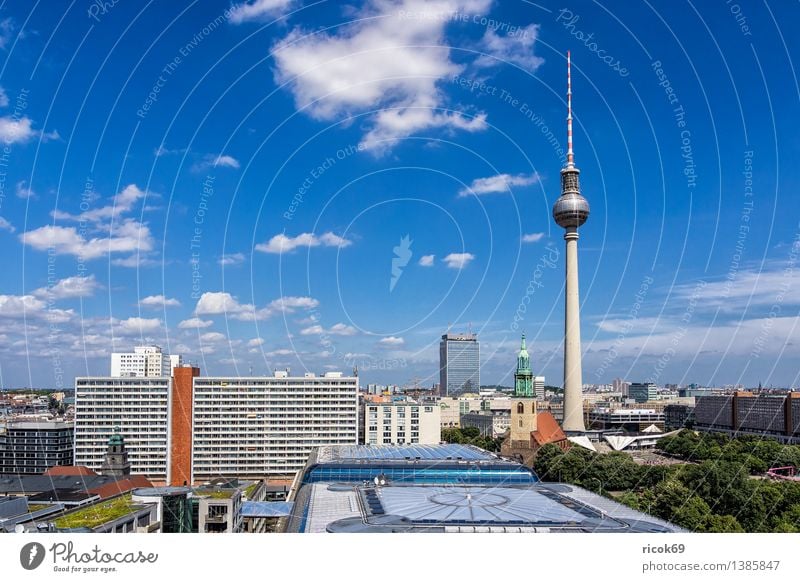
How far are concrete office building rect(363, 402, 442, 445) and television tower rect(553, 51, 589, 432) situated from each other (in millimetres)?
5984

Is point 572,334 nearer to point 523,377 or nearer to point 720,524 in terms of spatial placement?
point 523,377

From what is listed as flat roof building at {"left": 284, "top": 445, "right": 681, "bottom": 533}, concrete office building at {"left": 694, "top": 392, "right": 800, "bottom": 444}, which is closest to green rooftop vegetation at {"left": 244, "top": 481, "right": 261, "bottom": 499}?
flat roof building at {"left": 284, "top": 445, "right": 681, "bottom": 533}

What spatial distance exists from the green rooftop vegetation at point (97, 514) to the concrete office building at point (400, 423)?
15.3 meters

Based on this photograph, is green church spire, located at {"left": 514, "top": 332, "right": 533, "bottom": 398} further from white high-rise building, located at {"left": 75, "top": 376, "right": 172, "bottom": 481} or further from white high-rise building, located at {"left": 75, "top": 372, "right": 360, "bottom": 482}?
white high-rise building, located at {"left": 75, "top": 376, "right": 172, "bottom": 481}

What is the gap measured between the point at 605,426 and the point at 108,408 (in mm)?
33170

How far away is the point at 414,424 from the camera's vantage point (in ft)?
91.8

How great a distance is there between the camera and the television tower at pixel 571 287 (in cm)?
2906

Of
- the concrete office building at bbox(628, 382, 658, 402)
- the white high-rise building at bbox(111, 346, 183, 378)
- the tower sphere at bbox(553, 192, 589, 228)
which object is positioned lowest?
the concrete office building at bbox(628, 382, 658, 402)

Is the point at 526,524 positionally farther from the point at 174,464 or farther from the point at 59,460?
the point at 59,460

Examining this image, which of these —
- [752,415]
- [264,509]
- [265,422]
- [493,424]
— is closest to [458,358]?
[493,424]

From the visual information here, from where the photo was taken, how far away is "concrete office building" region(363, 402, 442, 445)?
90.6 feet

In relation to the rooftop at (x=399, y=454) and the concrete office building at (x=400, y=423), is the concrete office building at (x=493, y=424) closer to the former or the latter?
the concrete office building at (x=400, y=423)

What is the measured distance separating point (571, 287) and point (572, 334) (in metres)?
1.97

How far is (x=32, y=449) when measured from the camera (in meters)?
23.9
